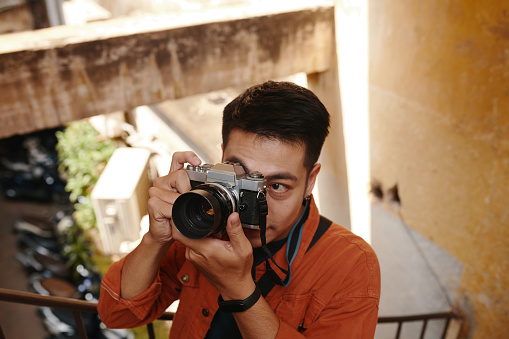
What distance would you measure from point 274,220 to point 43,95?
1.92 m

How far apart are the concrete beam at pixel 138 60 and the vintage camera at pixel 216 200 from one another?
172 centimetres

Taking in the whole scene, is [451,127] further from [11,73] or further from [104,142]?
[104,142]

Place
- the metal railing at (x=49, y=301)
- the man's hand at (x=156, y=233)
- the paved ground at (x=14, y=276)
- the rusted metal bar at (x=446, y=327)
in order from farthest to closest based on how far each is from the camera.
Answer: the paved ground at (x=14, y=276)
the rusted metal bar at (x=446, y=327)
the metal railing at (x=49, y=301)
the man's hand at (x=156, y=233)

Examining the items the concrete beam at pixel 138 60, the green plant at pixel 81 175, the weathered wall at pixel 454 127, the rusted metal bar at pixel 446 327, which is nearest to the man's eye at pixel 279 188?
the weathered wall at pixel 454 127

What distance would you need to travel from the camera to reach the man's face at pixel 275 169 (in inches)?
48.3

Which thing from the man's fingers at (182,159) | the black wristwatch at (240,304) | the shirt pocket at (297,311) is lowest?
the shirt pocket at (297,311)

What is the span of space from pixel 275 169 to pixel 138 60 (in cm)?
185

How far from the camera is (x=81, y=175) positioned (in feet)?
→ 23.7

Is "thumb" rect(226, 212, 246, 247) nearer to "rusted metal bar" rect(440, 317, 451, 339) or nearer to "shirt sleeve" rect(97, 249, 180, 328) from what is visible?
"shirt sleeve" rect(97, 249, 180, 328)

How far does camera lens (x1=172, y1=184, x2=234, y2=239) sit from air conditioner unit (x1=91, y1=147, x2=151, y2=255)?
4.83 metres

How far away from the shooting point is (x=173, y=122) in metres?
6.77

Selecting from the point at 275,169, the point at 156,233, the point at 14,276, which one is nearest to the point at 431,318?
the point at 275,169

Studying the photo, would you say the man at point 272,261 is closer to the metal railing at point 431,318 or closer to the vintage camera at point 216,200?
the vintage camera at point 216,200

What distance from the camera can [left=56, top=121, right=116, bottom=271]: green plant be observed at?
639 centimetres
